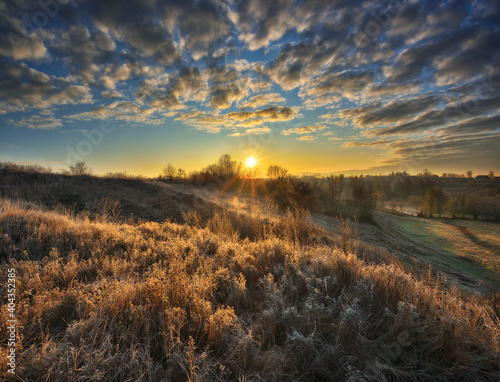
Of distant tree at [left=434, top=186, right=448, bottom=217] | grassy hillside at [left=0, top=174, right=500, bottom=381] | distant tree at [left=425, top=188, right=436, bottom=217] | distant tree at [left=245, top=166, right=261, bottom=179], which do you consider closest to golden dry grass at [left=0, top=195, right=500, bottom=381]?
grassy hillside at [left=0, top=174, right=500, bottom=381]

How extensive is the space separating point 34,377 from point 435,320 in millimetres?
4533

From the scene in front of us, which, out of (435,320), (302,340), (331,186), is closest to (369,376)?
(302,340)

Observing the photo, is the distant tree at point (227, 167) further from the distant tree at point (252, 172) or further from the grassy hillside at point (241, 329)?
the grassy hillside at point (241, 329)

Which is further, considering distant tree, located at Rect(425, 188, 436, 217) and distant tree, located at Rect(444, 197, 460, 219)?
distant tree, located at Rect(425, 188, 436, 217)

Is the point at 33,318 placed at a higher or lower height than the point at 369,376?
higher

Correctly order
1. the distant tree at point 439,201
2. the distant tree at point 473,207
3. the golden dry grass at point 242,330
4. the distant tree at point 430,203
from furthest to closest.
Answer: the distant tree at point 430,203 < the distant tree at point 439,201 < the distant tree at point 473,207 < the golden dry grass at point 242,330

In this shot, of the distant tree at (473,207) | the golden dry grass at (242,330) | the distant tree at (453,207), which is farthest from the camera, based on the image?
the distant tree at (453,207)

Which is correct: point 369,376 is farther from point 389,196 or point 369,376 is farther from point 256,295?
point 389,196

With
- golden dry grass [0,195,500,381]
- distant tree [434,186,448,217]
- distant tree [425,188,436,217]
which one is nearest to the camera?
golden dry grass [0,195,500,381]

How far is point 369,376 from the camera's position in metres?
2.09

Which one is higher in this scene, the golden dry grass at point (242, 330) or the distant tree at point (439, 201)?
the golden dry grass at point (242, 330)

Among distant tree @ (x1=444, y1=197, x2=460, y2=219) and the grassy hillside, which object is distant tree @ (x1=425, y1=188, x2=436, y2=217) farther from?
the grassy hillside

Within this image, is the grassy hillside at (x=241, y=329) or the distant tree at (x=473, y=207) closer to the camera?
the grassy hillside at (x=241, y=329)

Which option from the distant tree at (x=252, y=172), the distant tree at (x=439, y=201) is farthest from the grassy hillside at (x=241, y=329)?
the distant tree at (x=439, y=201)
